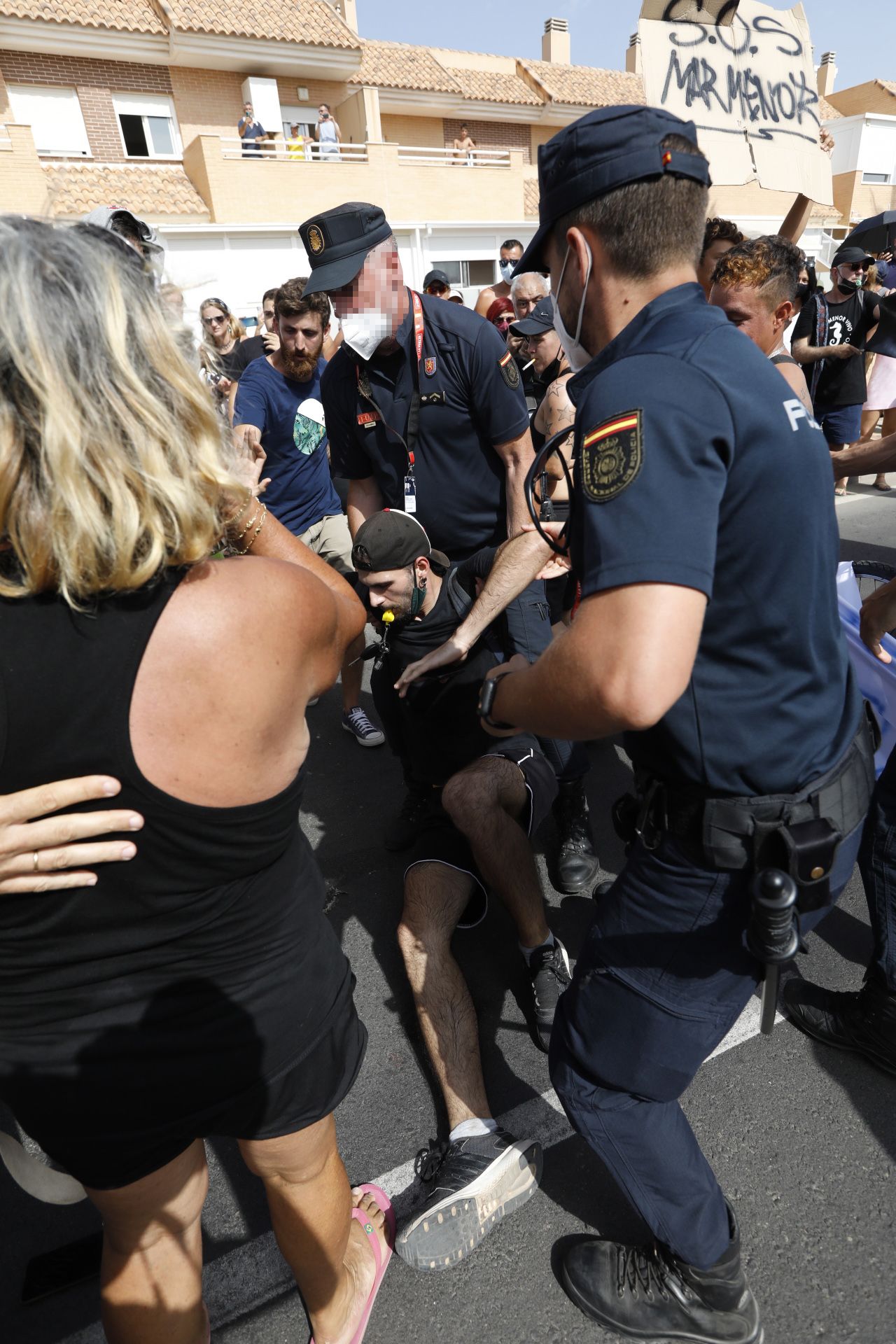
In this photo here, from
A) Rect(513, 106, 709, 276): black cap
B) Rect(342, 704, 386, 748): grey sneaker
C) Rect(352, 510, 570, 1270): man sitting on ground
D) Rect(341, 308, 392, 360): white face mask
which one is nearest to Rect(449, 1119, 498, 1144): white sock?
Rect(352, 510, 570, 1270): man sitting on ground

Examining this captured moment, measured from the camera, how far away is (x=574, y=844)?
9.83ft

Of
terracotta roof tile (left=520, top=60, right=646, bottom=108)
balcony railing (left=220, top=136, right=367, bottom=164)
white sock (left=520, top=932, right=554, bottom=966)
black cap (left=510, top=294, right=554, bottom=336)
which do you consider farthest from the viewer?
terracotta roof tile (left=520, top=60, right=646, bottom=108)

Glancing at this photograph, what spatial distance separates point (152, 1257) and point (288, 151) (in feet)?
68.3

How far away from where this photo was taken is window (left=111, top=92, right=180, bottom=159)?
58.7 feet

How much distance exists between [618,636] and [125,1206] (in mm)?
1181

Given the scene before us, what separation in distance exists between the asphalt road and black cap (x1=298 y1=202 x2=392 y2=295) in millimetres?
2476

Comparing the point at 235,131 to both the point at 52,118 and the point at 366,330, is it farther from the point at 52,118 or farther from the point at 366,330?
the point at 366,330

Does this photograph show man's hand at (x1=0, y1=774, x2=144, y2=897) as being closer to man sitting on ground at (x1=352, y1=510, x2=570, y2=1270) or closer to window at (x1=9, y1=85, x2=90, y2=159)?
man sitting on ground at (x1=352, y1=510, x2=570, y2=1270)

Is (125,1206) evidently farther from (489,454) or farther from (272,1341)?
(489,454)

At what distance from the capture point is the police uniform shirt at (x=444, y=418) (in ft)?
9.47

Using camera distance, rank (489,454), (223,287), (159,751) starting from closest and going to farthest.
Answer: (159,751)
(489,454)
(223,287)

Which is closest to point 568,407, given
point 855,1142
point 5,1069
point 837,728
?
point 837,728

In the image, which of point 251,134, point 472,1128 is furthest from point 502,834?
point 251,134

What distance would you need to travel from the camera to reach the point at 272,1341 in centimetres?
164
